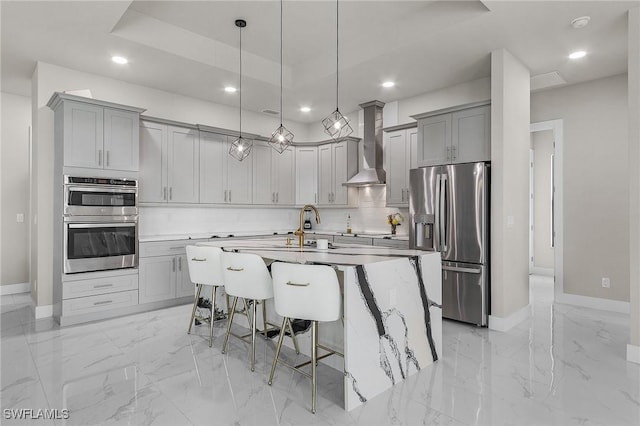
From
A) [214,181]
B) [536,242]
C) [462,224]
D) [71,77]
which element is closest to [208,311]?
[214,181]

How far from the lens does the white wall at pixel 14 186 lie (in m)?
5.30

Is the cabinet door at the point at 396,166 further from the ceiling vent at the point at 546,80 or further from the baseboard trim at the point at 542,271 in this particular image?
the baseboard trim at the point at 542,271

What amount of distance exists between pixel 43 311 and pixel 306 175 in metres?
4.11

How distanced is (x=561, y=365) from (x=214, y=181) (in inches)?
182

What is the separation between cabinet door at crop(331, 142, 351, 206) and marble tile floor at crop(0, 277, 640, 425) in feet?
9.34

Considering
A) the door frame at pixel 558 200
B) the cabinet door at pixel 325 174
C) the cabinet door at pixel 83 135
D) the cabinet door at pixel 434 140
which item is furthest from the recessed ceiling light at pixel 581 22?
the cabinet door at pixel 83 135

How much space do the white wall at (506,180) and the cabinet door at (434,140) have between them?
0.57 metres

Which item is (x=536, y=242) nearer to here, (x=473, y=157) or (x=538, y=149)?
(x=538, y=149)

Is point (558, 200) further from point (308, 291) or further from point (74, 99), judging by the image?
point (74, 99)

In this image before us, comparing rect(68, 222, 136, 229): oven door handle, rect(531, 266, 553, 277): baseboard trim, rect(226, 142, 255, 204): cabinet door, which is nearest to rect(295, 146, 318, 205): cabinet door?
rect(226, 142, 255, 204): cabinet door

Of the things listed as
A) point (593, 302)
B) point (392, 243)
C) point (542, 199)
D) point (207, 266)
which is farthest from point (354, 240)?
point (542, 199)

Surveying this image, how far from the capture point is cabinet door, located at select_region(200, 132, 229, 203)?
5.38m

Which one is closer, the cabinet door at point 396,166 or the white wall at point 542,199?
the cabinet door at point 396,166

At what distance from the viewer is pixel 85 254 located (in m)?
4.06
